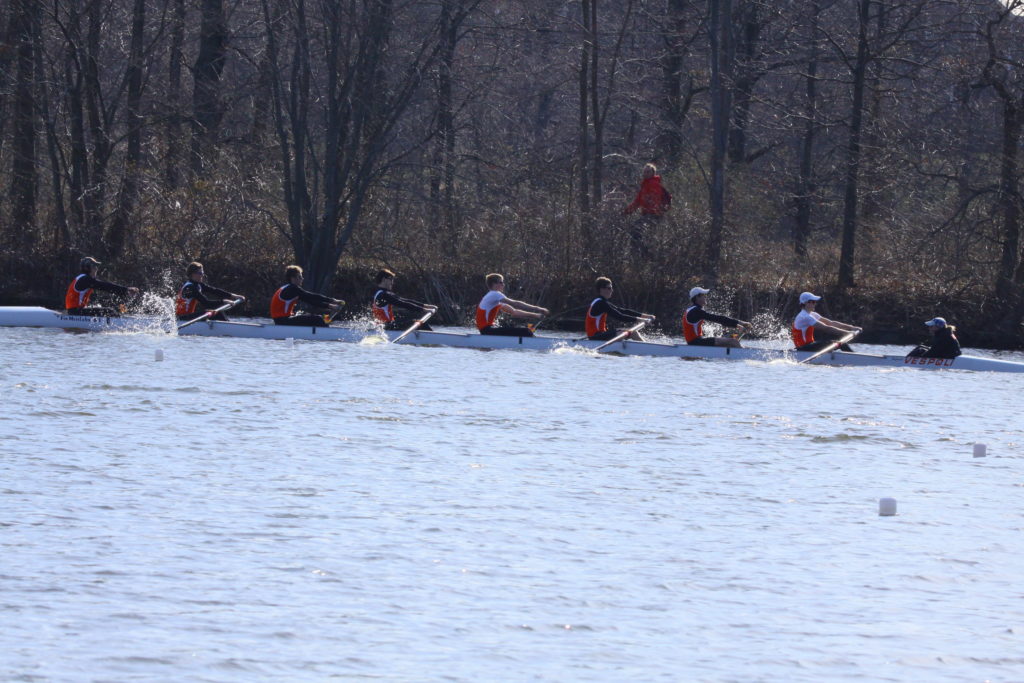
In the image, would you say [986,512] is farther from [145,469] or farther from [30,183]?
[30,183]

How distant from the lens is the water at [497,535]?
718 centimetres

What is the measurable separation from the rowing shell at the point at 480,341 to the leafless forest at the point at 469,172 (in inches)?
201

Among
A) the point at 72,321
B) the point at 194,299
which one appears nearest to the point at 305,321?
the point at 194,299

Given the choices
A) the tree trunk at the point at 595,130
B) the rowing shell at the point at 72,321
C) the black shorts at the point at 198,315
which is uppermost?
the tree trunk at the point at 595,130

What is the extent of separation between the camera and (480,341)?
78.3 ft

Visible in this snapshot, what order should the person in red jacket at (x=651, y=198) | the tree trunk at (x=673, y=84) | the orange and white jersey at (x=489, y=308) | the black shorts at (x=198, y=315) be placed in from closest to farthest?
the orange and white jersey at (x=489, y=308) < the black shorts at (x=198, y=315) < the person in red jacket at (x=651, y=198) < the tree trunk at (x=673, y=84)

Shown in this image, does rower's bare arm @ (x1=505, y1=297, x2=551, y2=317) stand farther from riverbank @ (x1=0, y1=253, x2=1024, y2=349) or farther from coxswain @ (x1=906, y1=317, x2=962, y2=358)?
coxswain @ (x1=906, y1=317, x2=962, y2=358)

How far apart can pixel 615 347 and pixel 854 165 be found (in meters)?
10.2

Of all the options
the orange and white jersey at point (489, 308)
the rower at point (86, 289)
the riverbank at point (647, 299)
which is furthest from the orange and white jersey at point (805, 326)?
the rower at point (86, 289)

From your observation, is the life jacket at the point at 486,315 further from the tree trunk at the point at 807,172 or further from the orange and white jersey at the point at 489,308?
the tree trunk at the point at 807,172

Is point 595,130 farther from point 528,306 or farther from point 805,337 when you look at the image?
point 805,337

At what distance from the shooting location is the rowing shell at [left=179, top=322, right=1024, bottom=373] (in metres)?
22.1

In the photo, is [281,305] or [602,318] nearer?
[602,318]

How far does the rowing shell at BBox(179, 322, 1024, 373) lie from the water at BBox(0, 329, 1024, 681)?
385 cm
